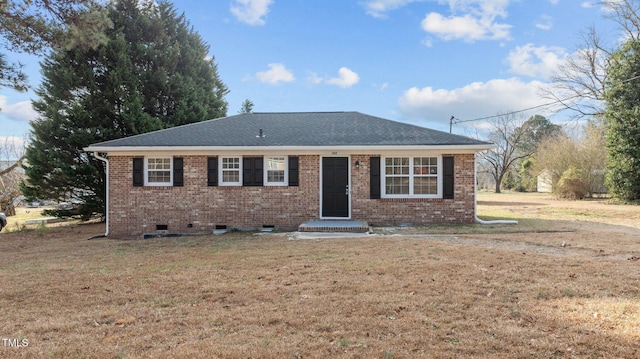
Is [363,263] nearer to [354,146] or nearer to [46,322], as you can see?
[46,322]

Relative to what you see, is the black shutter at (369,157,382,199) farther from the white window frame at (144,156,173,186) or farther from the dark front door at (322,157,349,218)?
the white window frame at (144,156,173,186)

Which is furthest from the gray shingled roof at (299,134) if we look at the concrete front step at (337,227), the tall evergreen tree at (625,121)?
the tall evergreen tree at (625,121)

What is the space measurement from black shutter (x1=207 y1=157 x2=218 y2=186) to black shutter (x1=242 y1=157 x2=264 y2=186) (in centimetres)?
89

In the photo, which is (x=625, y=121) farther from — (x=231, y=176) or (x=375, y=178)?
(x=231, y=176)

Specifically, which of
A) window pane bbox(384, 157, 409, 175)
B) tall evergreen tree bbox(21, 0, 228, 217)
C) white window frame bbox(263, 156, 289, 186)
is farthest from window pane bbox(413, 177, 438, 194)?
tall evergreen tree bbox(21, 0, 228, 217)

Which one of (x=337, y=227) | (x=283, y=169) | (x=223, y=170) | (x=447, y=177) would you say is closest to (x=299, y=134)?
(x=283, y=169)

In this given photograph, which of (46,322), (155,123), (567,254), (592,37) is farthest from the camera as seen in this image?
(592,37)

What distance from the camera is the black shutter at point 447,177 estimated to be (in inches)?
453

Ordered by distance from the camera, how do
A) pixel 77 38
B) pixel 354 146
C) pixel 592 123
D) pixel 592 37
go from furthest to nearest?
1. pixel 592 123
2. pixel 592 37
3. pixel 354 146
4. pixel 77 38

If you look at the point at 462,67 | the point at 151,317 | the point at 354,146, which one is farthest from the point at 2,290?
the point at 462,67

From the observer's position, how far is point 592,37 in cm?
2473

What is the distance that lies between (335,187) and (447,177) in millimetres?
3455

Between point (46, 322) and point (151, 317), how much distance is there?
1026 millimetres

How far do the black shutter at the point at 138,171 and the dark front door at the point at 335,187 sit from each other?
5.73 metres
